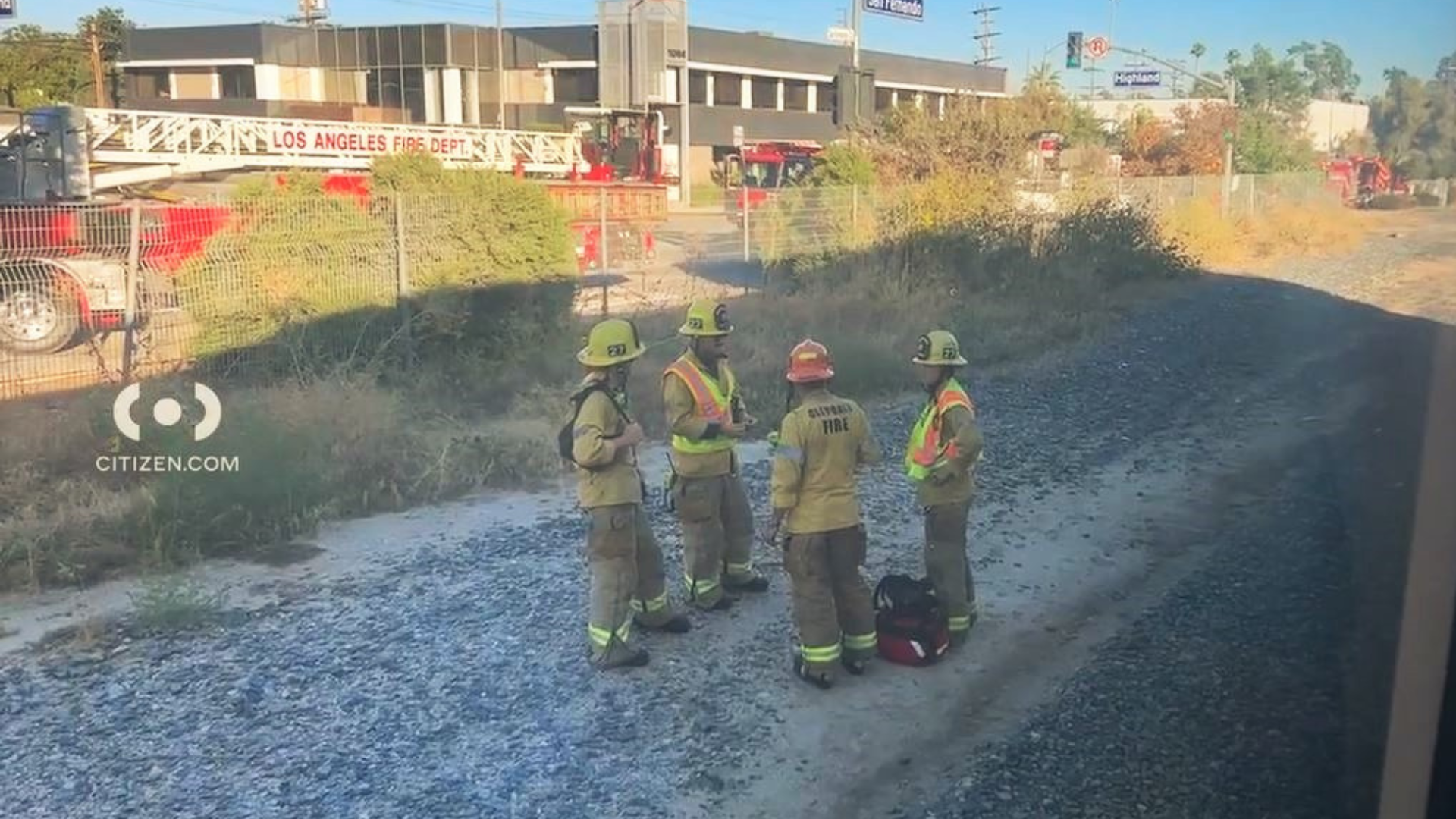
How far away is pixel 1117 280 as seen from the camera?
21844 millimetres

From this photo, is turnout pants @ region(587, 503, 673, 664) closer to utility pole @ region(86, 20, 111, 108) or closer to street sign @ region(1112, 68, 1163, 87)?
street sign @ region(1112, 68, 1163, 87)

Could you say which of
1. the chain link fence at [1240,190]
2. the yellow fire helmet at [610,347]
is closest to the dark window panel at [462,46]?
the chain link fence at [1240,190]

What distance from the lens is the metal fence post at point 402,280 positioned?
503 inches

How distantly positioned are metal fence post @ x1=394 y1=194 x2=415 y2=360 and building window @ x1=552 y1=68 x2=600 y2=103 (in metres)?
39.1

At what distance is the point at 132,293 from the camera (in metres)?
11.8

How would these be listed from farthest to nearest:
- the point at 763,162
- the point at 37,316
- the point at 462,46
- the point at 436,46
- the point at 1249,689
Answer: the point at 462,46
the point at 436,46
the point at 763,162
the point at 37,316
the point at 1249,689

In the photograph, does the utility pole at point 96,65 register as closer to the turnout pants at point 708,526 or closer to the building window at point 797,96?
the building window at point 797,96

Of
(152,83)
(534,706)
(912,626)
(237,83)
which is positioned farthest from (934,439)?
(152,83)

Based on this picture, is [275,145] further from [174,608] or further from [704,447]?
[704,447]

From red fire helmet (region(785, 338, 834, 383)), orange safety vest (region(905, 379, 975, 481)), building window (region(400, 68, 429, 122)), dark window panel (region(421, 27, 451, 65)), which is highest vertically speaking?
dark window panel (region(421, 27, 451, 65))

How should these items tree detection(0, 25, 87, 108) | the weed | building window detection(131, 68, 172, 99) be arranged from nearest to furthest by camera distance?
1. the weed
2. tree detection(0, 25, 87, 108)
3. building window detection(131, 68, 172, 99)

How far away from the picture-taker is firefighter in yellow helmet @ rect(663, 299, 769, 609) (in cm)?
655

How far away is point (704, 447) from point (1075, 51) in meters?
18.7

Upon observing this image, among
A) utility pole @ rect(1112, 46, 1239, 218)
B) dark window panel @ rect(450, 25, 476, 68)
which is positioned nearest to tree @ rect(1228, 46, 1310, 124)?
utility pole @ rect(1112, 46, 1239, 218)
